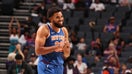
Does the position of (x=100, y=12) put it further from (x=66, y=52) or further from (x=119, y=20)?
(x=66, y=52)

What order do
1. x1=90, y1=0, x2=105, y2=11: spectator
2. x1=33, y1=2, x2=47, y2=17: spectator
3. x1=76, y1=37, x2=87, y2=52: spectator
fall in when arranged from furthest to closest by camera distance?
x1=33, y1=2, x2=47, y2=17: spectator < x1=90, y1=0, x2=105, y2=11: spectator < x1=76, y1=37, x2=87, y2=52: spectator

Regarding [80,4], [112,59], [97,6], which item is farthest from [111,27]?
[112,59]

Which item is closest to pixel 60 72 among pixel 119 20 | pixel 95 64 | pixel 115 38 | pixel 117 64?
pixel 117 64

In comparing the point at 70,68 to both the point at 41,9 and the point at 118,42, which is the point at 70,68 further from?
the point at 41,9

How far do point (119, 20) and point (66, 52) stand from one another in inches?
338

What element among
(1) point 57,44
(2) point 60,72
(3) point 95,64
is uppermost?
(1) point 57,44

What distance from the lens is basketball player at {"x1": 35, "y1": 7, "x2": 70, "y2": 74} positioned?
5.93 meters

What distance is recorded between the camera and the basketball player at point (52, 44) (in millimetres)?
5930

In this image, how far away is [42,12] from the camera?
51.0 ft

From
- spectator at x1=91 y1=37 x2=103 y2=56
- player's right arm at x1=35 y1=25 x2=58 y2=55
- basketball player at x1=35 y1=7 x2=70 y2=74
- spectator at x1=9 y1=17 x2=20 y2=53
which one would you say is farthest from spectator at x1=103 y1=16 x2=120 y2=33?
player's right arm at x1=35 y1=25 x2=58 y2=55

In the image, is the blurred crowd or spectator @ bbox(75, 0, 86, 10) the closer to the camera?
the blurred crowd

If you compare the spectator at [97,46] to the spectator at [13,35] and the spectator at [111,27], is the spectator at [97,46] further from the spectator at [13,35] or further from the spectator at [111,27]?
the spectator at [13,35]

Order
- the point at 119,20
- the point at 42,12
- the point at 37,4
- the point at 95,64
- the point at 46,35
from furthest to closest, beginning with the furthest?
1. the point at 37,4
2. the point at 42,12
3. the point at 119,20
4. the point at 95,64
5. the point at 46,35

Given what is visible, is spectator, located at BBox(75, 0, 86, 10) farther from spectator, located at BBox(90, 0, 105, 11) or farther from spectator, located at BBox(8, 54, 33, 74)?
spectator, located at BBox(8, 54, 33, 74)
